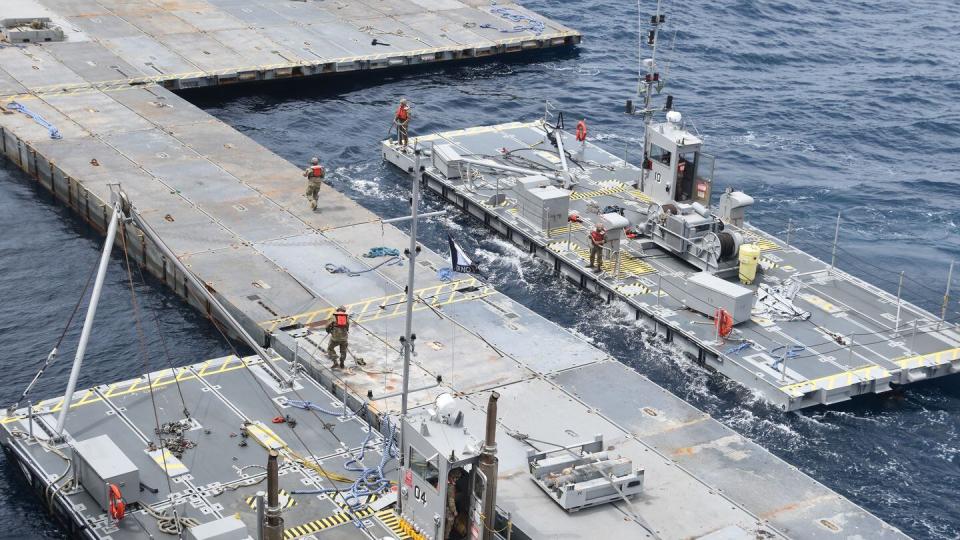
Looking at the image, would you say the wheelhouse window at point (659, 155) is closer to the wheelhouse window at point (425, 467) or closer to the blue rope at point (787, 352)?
the blue rope at point (787, 352)

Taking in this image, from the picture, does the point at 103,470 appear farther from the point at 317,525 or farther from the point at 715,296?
the point at 715,296

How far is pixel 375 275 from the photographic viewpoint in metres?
56.1

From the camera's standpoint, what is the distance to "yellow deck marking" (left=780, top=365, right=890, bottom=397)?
164ft

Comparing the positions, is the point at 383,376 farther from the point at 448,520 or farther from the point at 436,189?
the point at 436,189

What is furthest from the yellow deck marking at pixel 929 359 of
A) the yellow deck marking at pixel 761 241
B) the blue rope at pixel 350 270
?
the blue rope at pixel 350 270

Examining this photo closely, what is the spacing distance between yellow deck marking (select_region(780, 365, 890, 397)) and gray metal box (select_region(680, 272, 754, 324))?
4826 mm

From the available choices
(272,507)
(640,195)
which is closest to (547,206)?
(640,195)

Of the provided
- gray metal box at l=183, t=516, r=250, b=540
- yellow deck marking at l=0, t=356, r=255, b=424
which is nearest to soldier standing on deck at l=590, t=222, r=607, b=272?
yellow deck marking at l=0, t=356, r=255, b=424

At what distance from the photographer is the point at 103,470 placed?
40.3 m

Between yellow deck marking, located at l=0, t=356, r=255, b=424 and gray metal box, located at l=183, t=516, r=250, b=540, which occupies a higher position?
gray metal box, located at l=183, t=516, r=250, b=540

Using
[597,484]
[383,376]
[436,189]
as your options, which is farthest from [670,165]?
[597,484]

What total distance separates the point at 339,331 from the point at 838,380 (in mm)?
18812

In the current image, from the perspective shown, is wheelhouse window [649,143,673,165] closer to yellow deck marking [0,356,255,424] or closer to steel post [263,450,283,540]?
yellow deck marking [0,356,255,424]

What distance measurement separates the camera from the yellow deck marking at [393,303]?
5219 cm
